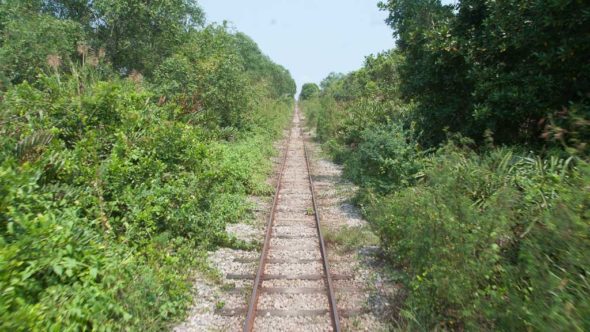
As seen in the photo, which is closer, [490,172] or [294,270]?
[490,172]

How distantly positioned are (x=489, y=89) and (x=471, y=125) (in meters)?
1.12

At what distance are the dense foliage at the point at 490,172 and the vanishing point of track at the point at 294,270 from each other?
3.56ft

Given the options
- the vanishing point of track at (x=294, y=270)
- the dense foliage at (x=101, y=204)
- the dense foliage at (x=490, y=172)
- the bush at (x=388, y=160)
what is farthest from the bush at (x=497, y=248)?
the dense foliage at (x=101, y=204)

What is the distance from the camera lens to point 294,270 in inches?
271

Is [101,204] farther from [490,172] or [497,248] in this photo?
[490,172]

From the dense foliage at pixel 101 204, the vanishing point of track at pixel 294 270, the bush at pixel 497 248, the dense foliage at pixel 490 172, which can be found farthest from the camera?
the vanishing point of track at pixel 294 270

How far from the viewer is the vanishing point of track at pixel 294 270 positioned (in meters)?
5.49

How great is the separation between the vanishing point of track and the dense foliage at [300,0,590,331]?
1.09 meters

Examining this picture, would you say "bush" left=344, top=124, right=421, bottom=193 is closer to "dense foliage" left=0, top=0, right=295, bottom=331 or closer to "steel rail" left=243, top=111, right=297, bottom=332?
"steel rail" left=243, top=111, right=297, bottom=332

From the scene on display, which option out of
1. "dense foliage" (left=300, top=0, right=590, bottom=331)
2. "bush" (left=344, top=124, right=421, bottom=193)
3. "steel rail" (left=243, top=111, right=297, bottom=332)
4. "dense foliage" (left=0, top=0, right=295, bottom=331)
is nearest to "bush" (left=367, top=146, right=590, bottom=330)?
"dense foliage" (left=300, top=0, right=590, bottom=331)

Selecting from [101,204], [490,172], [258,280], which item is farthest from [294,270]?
[490,172]

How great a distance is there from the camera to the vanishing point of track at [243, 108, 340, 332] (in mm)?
5492

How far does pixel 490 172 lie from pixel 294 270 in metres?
3.23

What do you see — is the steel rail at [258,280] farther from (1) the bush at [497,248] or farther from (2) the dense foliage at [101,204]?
(1) the bush at [497,248]
